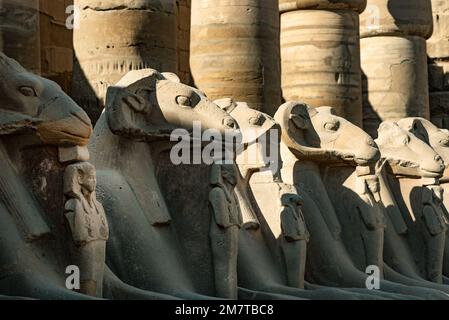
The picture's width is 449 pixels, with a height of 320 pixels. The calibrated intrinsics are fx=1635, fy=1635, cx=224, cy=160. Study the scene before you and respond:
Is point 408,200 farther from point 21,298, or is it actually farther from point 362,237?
point 21,298

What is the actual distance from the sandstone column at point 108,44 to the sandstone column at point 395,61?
9.32m

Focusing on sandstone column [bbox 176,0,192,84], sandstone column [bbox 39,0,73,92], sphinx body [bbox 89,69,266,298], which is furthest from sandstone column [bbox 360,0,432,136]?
sphinx body [bbox 89,69,266,298]

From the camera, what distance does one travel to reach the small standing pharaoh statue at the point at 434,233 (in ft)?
52.2

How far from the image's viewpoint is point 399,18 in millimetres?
24156

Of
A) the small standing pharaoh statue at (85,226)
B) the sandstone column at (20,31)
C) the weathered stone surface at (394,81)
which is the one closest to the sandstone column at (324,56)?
the weathered stone surface at (394,81)

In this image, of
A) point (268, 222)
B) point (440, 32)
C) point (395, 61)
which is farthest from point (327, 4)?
point (268, 222)

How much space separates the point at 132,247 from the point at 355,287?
3.27 meters

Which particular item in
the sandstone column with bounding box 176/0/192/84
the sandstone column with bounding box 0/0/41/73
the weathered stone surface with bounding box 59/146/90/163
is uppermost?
the sandstone column with bounding box 176/0/192/84

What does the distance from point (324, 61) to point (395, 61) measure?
130 inches

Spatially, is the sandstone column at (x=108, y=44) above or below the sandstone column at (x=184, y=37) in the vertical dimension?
below

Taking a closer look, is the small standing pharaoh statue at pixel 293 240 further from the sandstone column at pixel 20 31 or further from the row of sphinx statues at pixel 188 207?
the sandstone column at pixel 20 31

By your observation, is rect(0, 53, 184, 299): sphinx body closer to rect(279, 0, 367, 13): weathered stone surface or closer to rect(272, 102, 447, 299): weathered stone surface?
rect(272, 102, 447, 299): weathered stone surface

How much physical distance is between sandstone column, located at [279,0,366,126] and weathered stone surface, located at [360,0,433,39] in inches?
99.1

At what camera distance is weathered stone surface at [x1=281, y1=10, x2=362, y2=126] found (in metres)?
21.2
